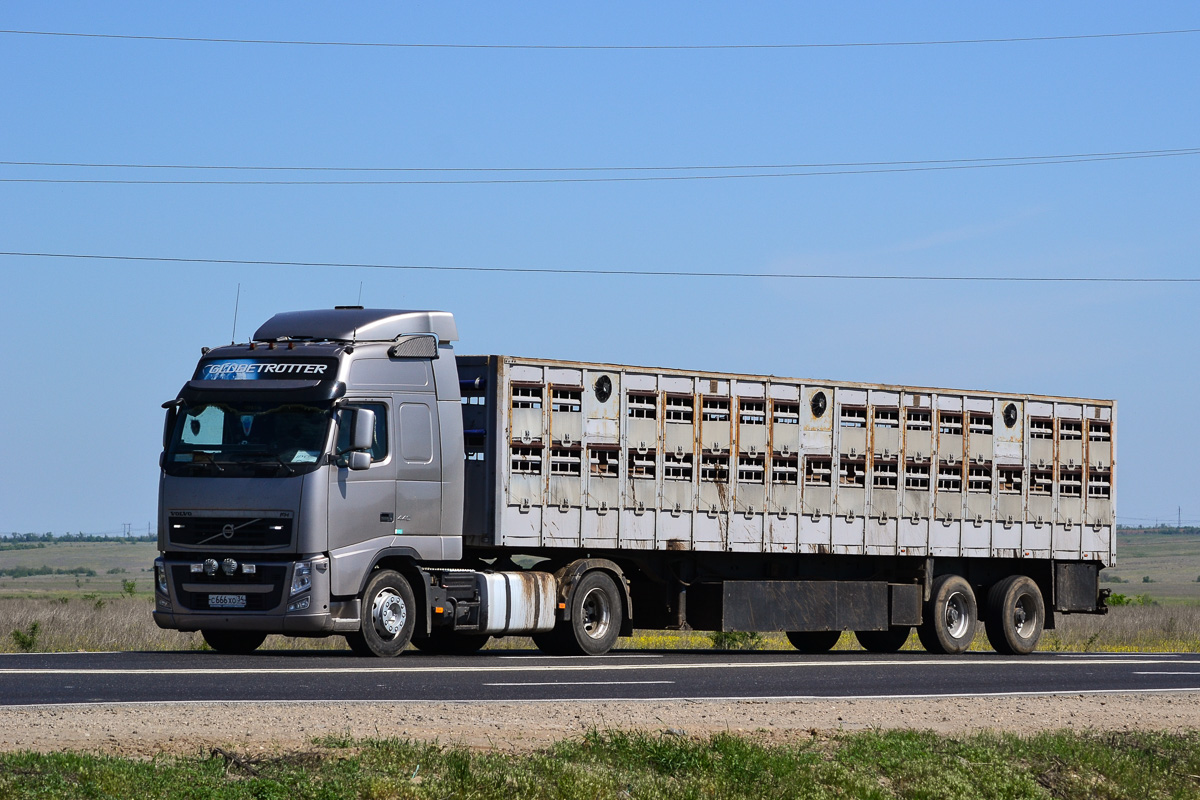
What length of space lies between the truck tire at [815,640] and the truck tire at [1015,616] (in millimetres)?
2281

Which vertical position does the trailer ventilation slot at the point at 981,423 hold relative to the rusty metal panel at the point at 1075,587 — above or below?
above

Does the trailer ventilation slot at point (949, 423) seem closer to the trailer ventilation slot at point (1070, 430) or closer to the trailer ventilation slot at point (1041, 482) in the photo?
the trailer ventilation slot at point (1041, 482)

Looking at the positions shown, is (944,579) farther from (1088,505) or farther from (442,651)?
(442,651)

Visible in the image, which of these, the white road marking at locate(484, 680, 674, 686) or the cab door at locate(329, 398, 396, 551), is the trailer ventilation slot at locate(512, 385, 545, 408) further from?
the white road marking at locate(484, 680, 674, 686)

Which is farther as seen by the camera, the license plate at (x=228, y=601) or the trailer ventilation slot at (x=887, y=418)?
the trailer ventilation slot at (x=887, y=418)

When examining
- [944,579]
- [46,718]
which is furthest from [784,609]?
[46,718]

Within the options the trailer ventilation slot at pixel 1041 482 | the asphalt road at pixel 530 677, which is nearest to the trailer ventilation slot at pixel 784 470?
the asphalt road at pixel 530 677

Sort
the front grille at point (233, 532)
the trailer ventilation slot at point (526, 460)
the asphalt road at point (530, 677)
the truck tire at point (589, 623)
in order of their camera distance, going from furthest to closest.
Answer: the truck tire at point (589, 623) < the trailer ventilation slot at point (526, 460) < the front grille at point (233, 532) < the asphalt road at point (530, 677)

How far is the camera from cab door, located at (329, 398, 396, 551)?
17.8 metres

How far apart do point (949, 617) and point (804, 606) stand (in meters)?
2.87

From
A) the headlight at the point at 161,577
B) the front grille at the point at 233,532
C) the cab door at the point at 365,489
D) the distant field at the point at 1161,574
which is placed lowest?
the distant field at the point at 1161,574

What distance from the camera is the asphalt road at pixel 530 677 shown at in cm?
1359

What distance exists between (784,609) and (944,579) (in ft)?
10.2

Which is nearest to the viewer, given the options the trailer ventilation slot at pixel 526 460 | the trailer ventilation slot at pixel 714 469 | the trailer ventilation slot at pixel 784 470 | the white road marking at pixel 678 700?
the white road marking at pixel 678 700
